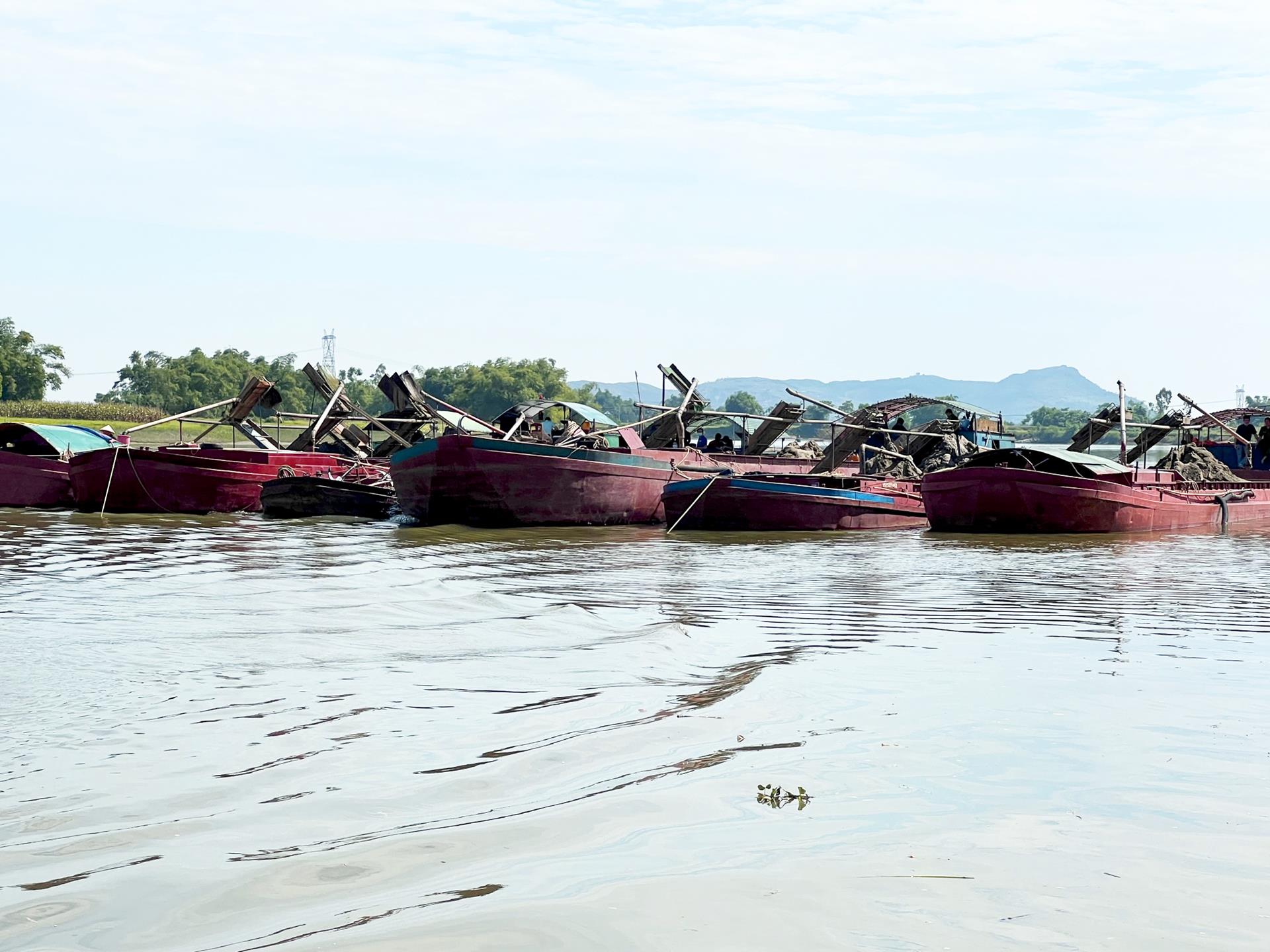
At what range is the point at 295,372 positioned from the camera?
131125mm

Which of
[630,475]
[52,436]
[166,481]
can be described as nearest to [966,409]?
[630,475]

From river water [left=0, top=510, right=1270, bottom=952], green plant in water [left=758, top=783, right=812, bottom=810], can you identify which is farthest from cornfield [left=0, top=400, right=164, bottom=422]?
green plant in water [left=758, top=783, right=812, bottom=810]

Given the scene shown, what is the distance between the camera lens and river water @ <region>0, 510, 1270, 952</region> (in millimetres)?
4590

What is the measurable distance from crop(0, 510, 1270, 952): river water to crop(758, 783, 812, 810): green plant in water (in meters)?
0.07

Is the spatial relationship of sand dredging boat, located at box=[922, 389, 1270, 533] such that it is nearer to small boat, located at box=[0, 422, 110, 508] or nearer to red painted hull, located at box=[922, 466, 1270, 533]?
red painted hull, located at box=[922, 466, 1270, 533]

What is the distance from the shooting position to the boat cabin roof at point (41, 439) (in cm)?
3575

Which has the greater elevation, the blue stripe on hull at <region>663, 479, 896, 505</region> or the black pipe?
the blue stripe on hull at <region>663, 479, 896, 505</region>

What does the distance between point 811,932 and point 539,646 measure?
6.69 metres

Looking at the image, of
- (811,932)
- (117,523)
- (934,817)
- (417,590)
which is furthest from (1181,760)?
(117,523)

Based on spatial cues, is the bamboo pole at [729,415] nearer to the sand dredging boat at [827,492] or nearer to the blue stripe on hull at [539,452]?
the sand dredging boat at [827,492]

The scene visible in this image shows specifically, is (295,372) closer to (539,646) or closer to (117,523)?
(117,523)

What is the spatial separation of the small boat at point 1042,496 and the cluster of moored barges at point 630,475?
0.13 ft

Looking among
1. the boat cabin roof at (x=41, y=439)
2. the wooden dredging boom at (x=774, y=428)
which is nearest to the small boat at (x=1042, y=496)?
the wooden dredging boom at (x=774, y=428)

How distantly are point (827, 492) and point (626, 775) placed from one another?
2346 centimetres
